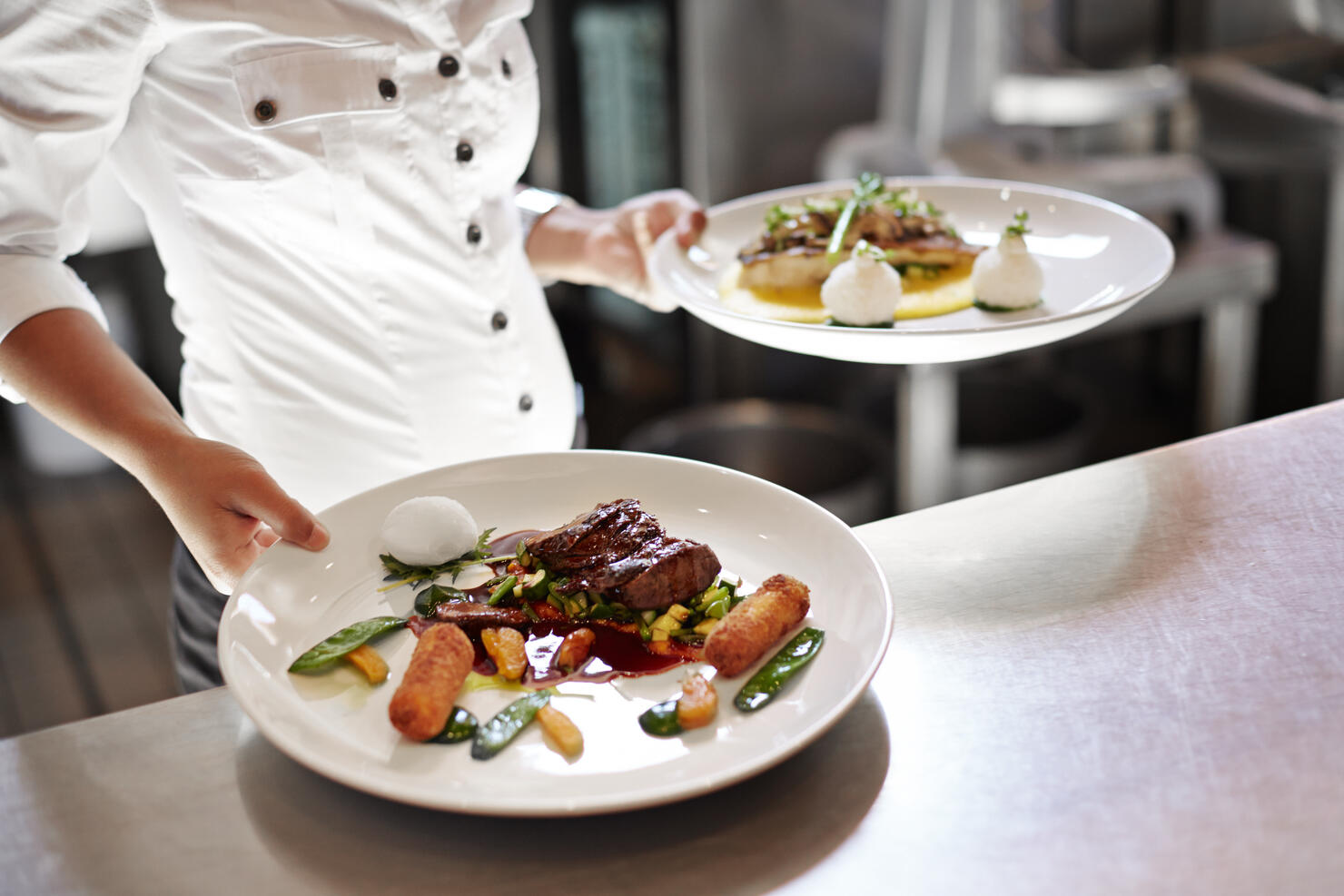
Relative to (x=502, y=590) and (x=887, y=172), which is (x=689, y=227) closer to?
(x=502, y=590)

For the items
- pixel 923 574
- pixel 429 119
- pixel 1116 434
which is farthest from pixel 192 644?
pixel 1116 434

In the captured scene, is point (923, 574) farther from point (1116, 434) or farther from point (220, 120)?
point (1116, 434)

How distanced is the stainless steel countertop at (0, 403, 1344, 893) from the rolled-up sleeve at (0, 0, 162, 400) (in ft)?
1.72

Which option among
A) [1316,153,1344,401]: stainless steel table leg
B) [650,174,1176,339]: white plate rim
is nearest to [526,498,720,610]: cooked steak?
[650,174,1176,339]: white plate rim

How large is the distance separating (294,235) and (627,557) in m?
0.72

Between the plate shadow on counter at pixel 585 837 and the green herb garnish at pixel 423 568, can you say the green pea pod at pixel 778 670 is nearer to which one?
the plate shadow on counter at pixel 585 837

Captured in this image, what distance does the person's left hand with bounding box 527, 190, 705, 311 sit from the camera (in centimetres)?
157

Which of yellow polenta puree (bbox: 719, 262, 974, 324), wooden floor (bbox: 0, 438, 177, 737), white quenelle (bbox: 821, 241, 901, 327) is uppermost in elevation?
white quenelle (bbox: 821, 241, 901, 327)

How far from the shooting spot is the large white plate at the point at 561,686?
0.74 metres

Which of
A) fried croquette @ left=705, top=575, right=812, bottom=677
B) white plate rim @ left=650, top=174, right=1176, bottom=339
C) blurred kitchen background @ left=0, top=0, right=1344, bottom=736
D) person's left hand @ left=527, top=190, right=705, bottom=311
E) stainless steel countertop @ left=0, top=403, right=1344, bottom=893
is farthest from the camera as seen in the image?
blurred kitchen background @ left=0, top=0, right=1344, bottom=736

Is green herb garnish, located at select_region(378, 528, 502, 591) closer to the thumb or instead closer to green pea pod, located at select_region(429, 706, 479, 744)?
the thumb

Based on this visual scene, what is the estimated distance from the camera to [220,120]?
1.32 metres

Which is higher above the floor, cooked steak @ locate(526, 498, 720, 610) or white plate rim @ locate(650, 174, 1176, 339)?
white plate rim @ locate(650, 174, 1176, 339)

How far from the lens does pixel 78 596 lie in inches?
126
